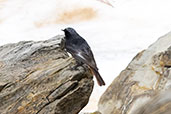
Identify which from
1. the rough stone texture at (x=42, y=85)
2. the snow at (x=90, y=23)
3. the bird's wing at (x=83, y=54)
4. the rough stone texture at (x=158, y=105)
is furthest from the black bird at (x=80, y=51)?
the snow at (x=90, y=23)

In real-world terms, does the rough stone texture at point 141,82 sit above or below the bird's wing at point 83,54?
below

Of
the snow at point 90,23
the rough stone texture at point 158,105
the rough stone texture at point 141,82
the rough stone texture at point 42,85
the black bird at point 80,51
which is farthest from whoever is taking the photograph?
the snow at point 90,23

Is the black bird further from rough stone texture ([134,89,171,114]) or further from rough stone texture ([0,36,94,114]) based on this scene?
rough stone texture ([134,89,171,114])

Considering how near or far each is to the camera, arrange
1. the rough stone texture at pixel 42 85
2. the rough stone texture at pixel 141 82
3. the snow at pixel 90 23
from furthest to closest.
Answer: the snow at pixel 90 23 → the rough stone texture at pixel 141 82 → the rough stone texture at pixel 42 85

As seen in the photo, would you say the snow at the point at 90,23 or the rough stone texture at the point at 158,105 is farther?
the snow at the point at 90,23

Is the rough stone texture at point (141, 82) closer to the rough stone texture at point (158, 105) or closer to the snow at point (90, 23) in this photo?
the rough stone texture at point (158, 105)

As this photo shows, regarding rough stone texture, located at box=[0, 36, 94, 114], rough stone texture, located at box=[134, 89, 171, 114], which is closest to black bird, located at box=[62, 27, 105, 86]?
rough stone texture, located at box=[0, 36, 94, 114]

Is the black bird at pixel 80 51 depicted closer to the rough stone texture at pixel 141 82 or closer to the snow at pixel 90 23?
the rough stone texture at pixel 141 82
